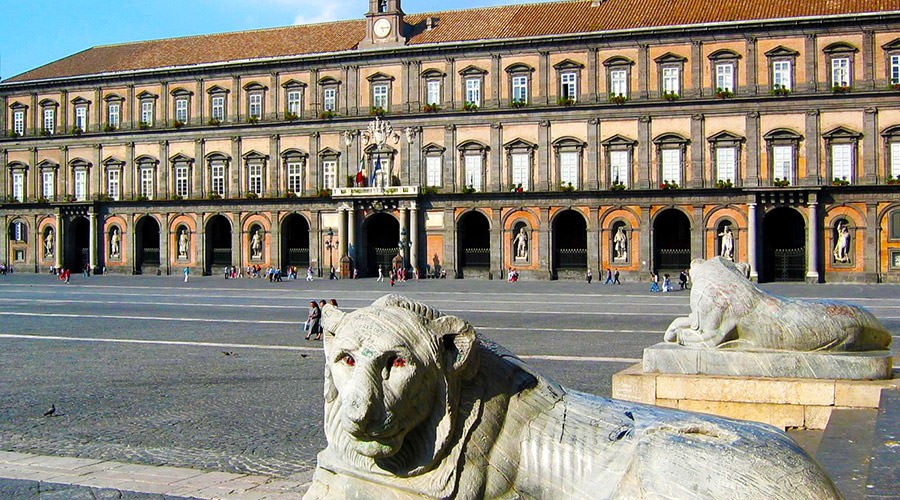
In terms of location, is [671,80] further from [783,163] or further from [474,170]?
[474,170]

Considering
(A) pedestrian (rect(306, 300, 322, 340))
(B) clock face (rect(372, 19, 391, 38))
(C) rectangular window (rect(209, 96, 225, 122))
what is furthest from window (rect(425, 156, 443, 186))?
(A) pedestrian (rect(306, 300, 322, 340))

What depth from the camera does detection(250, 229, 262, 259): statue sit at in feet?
188

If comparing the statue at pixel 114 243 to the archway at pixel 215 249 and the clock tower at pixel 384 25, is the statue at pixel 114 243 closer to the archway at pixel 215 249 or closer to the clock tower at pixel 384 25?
the archway at pixel 215 249

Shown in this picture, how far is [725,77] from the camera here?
4875cm

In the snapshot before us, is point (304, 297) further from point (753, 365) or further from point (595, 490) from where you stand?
point (595, 490)

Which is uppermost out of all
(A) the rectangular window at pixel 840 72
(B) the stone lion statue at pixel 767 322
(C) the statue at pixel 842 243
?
(A) the rectangular window at pixel 840 72

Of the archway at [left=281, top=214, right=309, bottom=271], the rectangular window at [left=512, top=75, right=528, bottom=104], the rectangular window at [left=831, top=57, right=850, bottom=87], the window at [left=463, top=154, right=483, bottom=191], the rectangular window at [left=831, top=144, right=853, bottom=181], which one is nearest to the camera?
the rectangular window at [left=831, top=144, right=853, bottom=181]

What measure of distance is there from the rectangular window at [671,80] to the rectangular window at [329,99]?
2044 cm

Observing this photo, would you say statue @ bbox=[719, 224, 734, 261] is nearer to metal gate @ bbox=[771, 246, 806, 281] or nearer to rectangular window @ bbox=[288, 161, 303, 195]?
metal gate @ bbox=[771, 246, 806, 281]

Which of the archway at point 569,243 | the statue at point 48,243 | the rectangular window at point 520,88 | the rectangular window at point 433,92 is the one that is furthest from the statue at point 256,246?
the archway at point 569,243

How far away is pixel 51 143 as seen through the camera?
6297 cm

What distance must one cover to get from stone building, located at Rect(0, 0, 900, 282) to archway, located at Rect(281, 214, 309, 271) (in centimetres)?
18

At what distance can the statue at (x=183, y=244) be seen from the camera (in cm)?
5930

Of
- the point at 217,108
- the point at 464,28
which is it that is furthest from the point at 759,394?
the point at 217,108
